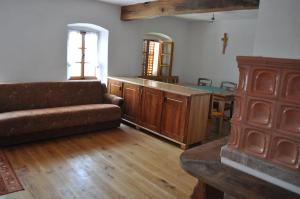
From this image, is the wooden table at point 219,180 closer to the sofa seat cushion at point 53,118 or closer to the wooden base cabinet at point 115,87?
the sofa seat cushion at point 53,118

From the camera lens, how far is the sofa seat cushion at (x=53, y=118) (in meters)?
3.41

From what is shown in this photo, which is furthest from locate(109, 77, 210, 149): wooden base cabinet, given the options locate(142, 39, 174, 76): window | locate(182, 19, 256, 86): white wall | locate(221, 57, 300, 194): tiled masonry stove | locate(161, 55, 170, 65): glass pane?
locate(182, 19, 256, 86): white wall

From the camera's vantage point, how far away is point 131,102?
479 cm

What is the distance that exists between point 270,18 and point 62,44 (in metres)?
3.92

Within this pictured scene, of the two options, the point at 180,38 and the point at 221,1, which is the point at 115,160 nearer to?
the point at 221,1

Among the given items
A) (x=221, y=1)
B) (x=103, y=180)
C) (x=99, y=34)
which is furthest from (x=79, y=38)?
(x=103, y=180)

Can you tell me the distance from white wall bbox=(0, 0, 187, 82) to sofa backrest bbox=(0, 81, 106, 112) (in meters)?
0.39

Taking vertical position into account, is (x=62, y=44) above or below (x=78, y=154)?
above

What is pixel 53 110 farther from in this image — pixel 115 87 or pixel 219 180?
pixel 219 180

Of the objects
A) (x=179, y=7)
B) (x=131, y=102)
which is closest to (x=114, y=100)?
(x=131, y=102)

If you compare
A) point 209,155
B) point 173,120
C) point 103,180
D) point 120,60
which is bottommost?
point 103,180

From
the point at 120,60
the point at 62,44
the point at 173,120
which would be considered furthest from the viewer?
the point at 120,60

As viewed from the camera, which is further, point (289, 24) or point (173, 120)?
point (173, 120)

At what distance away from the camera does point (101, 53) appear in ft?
17.8
